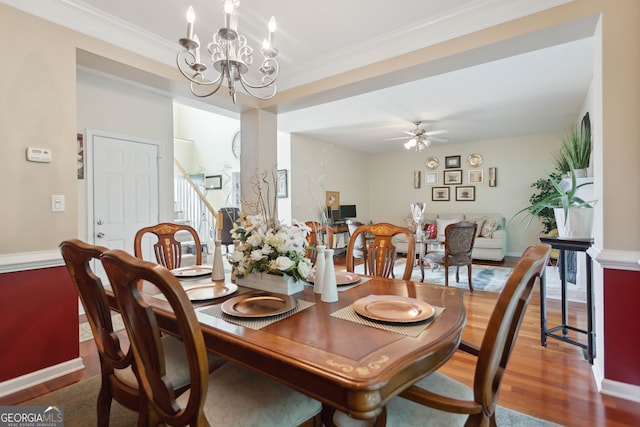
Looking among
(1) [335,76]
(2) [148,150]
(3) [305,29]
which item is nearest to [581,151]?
(1) [335,76]

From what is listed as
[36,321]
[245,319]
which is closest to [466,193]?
[245,319]

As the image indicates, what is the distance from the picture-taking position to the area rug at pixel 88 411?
66.0 inches

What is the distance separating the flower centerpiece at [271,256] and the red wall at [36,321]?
144cm

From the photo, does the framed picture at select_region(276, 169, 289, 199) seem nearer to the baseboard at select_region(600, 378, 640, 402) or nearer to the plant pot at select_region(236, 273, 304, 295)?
the plant pot at select_region(236, 273, 304, 295)

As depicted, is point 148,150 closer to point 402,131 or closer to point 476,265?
point 402,131

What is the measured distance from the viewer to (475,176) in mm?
7281

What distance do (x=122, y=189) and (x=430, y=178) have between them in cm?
648

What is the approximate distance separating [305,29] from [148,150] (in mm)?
2560

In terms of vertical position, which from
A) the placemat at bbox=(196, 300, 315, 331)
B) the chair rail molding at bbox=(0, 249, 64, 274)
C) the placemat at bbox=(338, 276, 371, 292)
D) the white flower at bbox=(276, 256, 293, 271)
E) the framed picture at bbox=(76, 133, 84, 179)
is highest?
the framed picture at bbox=(76, 133, 84, 179)

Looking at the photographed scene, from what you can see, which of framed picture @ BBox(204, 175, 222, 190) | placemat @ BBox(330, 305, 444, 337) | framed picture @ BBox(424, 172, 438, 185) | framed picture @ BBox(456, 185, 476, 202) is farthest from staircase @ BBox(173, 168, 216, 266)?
framed picture @ BBox(456, 185, 476, 202)

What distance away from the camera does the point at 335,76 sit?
119 inches

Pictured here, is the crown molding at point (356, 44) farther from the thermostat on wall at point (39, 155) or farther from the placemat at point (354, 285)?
the placemat at point (354, 285)

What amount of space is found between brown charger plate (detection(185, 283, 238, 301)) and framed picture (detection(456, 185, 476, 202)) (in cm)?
689

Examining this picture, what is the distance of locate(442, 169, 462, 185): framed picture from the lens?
295 inches
